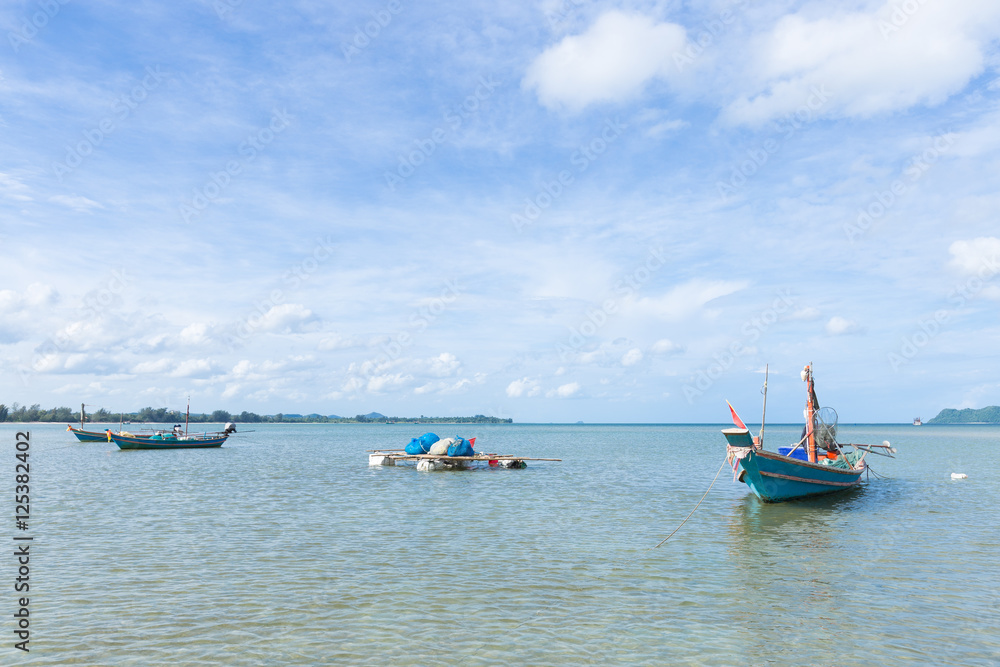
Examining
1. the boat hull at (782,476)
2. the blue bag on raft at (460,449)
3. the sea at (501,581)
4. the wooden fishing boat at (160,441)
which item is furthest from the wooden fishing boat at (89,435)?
the boat hull at (782,476)

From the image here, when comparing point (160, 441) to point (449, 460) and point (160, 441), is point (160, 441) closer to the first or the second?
point (160, 441)

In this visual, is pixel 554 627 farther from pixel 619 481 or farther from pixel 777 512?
pixel 619 481

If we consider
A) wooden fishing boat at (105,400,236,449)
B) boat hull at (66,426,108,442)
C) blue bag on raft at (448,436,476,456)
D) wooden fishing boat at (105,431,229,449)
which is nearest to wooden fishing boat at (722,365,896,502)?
blue bag on raft at (448,436,476,456)

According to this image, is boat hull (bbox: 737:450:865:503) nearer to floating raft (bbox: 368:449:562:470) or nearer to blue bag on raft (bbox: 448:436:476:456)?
floating raft (bbox: 368:449:562:470)

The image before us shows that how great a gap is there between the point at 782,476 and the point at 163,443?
68.9 meters

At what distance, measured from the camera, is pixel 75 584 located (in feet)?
46.0

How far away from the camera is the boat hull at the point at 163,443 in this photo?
68.9 meters

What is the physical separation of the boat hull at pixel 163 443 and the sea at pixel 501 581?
44.0m

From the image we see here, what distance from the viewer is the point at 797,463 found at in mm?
27547

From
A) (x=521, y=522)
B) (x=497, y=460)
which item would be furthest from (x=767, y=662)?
(x=497, y=460)

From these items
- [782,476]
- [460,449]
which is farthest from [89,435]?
[782,476]

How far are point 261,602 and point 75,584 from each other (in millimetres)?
4877

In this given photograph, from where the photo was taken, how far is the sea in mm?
10562

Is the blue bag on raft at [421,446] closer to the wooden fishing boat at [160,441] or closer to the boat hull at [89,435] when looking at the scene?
the wooden fishing boat at [160,441]
